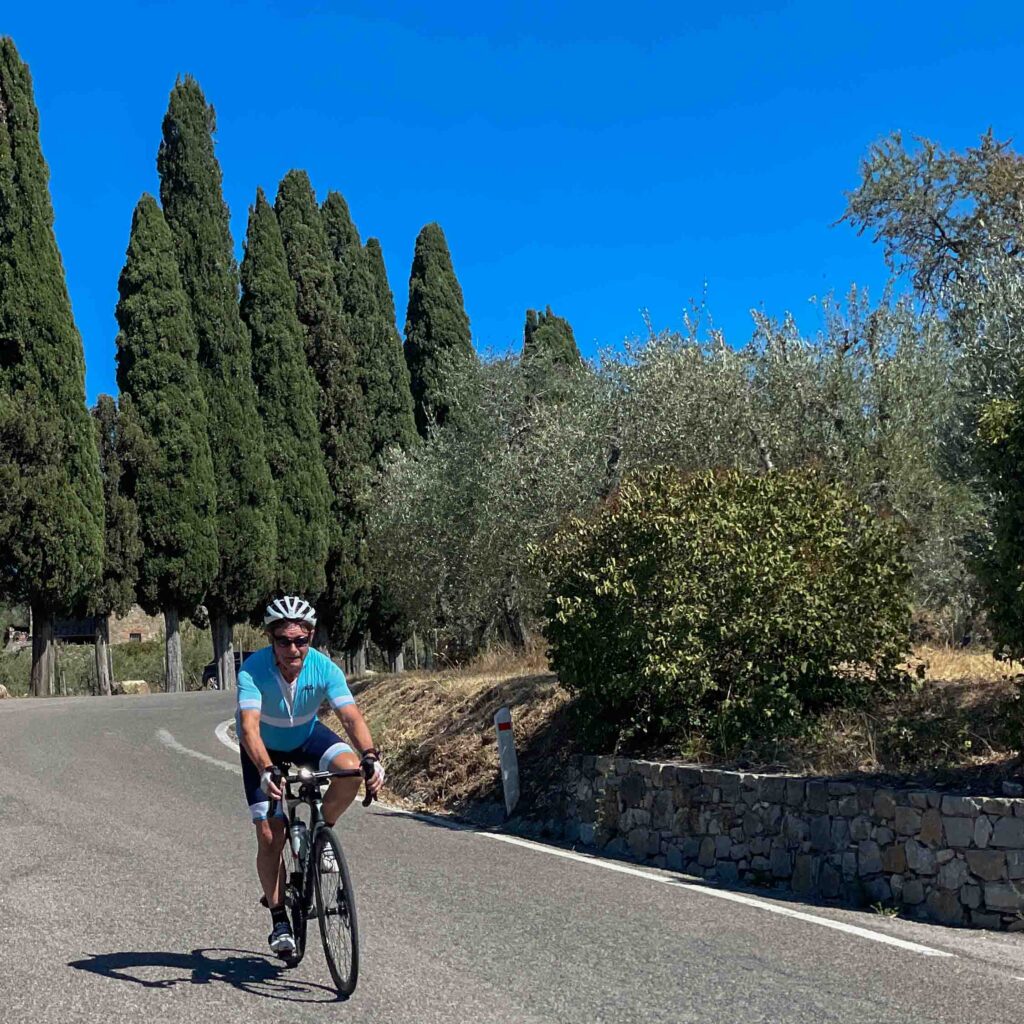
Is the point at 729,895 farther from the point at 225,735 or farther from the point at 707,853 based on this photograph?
the point at 225,735

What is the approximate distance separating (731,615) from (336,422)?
114ft

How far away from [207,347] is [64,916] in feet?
120

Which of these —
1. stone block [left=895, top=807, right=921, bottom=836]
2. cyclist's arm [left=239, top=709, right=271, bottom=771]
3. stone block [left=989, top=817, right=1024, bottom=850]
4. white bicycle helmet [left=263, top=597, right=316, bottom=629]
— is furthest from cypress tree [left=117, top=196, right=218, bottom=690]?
cyclist's arm [left=239, top=709, right=271, bottom=771]

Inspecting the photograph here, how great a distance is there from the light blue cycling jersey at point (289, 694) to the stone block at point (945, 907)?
4192 millimetres

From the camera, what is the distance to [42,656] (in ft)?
125

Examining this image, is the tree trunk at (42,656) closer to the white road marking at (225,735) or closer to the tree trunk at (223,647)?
the tree trunk at (223,647)

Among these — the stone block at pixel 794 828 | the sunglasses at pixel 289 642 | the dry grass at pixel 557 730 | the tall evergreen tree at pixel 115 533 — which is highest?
the tall evergreen tree at pixel 115 533

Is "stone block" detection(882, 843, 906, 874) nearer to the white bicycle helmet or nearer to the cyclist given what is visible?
the cyclist

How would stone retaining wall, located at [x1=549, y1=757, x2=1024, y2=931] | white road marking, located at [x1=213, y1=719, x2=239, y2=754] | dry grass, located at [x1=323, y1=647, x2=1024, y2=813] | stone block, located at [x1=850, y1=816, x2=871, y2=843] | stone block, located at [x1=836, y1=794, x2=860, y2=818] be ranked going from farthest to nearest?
white road marking, located at [x1=213, y1=719, x2=239, y2=754] → dry grass, located at [x1=323, y1=647, x2=1024, y2=813] → stone block, located at [x1=836, y1=794, x2=860, y2=818] → stone block, located at [x1=850, y1=816, x2=871, y2=843] → stone retaining wall, located at [x1=549, y1=757, x2=1024, y2=931]

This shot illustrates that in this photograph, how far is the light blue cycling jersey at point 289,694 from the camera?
6273 mm

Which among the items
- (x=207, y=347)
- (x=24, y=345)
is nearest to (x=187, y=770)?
(x=24, y=345)

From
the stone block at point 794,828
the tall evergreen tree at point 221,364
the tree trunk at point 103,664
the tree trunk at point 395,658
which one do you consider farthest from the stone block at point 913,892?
the tree trunk at point 395,658

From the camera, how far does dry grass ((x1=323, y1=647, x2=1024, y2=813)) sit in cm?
977

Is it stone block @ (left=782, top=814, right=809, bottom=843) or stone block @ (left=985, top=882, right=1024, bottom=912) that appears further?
stone block @ (left=782, top=814, right=809, bottom=843)
